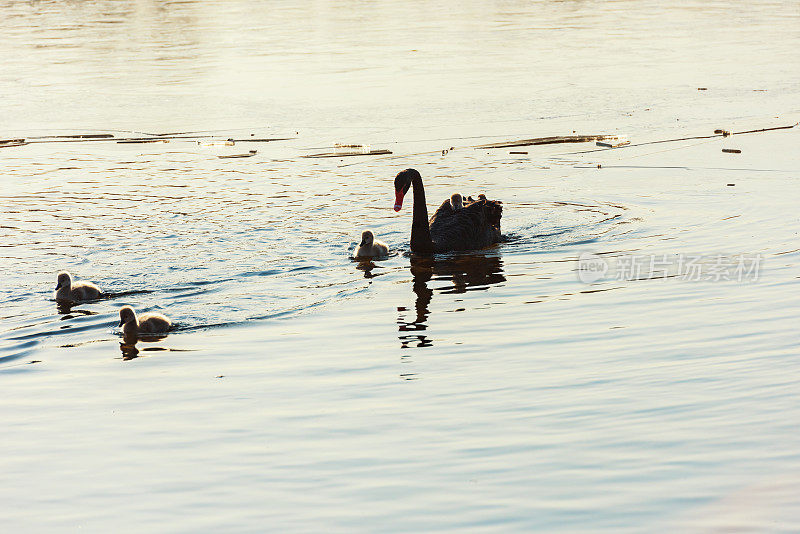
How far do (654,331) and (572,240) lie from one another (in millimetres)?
3293

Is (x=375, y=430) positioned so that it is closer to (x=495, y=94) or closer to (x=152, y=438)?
(x=152, y=438)

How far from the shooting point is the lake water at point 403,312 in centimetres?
493

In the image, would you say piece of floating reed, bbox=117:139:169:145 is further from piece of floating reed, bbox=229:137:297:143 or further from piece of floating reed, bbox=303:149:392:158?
piece of floating reed, bbox=303:149:392:158

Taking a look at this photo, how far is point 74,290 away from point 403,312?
2704mm

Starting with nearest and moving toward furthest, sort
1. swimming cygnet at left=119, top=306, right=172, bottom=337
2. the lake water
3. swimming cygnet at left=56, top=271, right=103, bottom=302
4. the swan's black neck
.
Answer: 1. the lake water
2. swimming cygnet at left=119, top=306, right=172, bottom=337
3. swimming cygnet at left=56, top=271, right=103, bottom=302
4. the swan's black neck

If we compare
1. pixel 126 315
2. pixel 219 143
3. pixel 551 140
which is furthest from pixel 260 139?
pixel 126 315

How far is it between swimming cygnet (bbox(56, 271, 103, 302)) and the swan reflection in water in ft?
8.33

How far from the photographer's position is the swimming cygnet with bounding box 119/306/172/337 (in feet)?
25.1

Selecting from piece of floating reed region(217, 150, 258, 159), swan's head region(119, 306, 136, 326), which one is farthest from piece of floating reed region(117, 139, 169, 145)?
swan's head region(119, 306, 136, 326)

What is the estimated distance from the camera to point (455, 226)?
10.7 metres

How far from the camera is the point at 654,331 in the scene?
7.25 meters

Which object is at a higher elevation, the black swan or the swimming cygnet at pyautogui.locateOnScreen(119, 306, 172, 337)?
the black swan

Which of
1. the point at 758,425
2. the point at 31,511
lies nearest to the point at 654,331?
the point at 758,425

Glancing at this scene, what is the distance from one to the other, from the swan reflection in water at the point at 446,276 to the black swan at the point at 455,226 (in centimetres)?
Result: 16
